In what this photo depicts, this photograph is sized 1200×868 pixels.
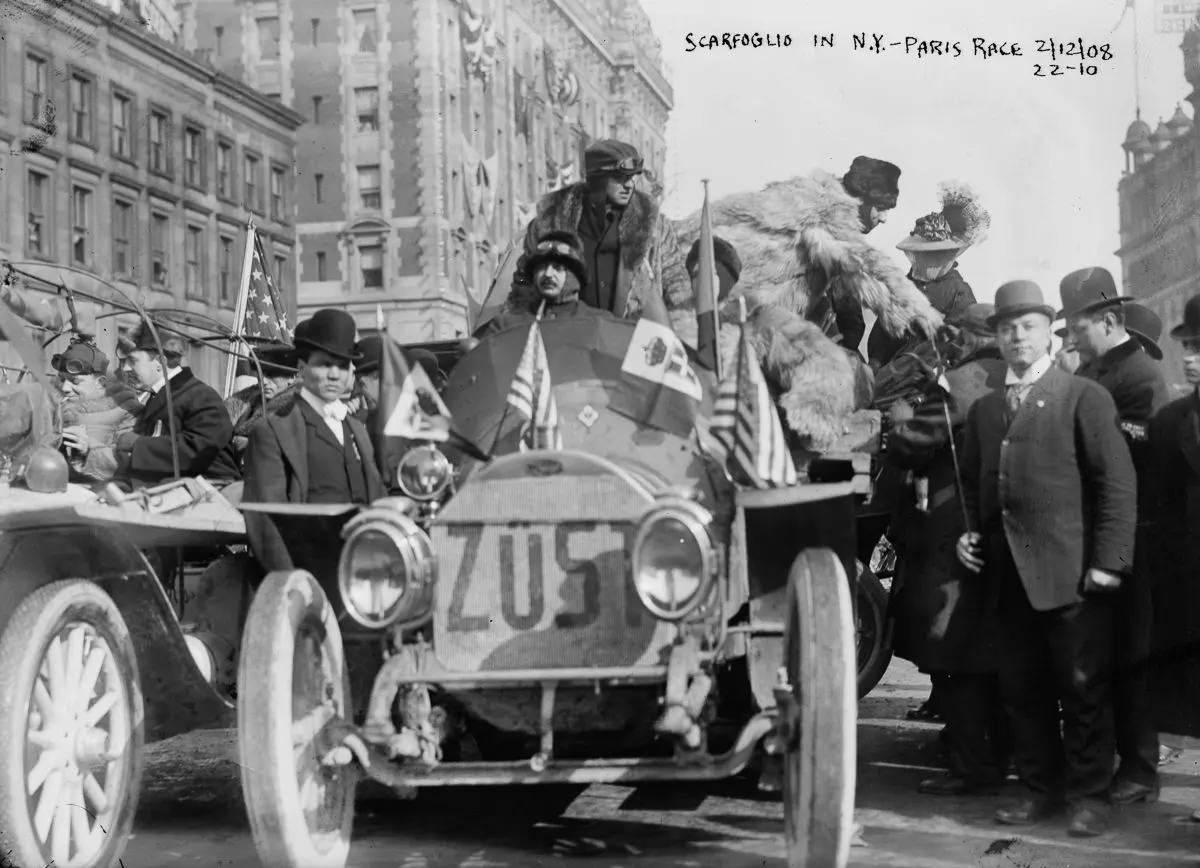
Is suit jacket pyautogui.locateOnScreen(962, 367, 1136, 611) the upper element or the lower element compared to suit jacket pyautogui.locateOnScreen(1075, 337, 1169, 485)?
lower

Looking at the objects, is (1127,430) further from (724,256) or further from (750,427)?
(750,427)

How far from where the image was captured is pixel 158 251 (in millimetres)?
18688

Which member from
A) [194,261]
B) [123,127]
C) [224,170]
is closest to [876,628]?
[194,261]

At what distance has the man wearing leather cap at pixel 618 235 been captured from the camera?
24.0ft

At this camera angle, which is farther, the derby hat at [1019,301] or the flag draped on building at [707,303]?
the flag draped on building at [707,303]

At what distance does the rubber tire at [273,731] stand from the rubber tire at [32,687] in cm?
58

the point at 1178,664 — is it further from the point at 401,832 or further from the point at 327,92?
the point at 327,92

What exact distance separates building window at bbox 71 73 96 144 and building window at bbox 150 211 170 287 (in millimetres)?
1482

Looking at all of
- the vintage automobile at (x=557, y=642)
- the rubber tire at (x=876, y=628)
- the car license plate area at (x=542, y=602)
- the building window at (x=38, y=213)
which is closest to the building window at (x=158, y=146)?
the building window at (x=38, y=213)

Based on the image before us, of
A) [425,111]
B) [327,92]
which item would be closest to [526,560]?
[425,111]

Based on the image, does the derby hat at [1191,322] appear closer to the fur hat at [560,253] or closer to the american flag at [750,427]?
the american flag at [750,427]

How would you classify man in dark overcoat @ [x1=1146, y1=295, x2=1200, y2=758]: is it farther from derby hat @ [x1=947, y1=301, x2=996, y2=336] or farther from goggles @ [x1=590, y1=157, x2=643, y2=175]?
goggles @ [x1=590, y1=157, x2=643, y2=175]

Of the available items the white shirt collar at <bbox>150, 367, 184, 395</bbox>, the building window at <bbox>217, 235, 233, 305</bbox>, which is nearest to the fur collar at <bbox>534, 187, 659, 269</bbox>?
the white shirt collar at <bbox>150, 367, 184, 395</bbox>

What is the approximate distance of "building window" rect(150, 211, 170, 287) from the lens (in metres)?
15.1
